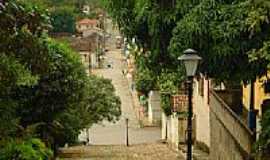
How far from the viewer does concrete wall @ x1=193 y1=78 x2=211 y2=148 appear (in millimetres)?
30786

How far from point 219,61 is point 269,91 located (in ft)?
4.58

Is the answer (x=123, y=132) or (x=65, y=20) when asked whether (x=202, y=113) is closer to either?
(x=123, y=132)

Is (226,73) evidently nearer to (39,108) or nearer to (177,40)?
(177,40)

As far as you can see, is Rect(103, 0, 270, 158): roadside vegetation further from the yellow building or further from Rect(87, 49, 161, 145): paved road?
Rect(87, 49, 161, 145): paved road

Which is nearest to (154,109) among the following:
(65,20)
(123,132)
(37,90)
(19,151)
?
(123,132)

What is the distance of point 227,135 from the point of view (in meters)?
→ 19.2

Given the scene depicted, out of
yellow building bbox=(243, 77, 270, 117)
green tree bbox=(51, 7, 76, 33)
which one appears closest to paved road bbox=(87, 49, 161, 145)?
yellow building bbox=(243, 77, 270, 117)

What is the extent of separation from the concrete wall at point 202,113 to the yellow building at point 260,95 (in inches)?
376

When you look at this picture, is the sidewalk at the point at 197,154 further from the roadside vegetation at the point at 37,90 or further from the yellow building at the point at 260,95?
the yellow building at the point at 260,95

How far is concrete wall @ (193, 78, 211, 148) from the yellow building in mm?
9559

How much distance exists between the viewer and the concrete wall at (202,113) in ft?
101

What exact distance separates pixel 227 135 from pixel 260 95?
55.1 inches

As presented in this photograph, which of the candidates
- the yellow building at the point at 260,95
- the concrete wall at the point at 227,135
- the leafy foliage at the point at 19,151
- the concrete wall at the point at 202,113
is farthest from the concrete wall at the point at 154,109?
the leafy foliage at the point at 19,151

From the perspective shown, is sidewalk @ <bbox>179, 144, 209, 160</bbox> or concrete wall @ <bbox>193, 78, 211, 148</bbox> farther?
concrete wall @ <bbox>193, 78, 211, 148</bbox>
